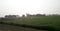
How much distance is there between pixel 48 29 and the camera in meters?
1.41

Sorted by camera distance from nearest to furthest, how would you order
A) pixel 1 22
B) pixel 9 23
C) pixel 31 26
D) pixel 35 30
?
pixel 35 30
pixel 31 26
pixel 9 23
pixel 1 22

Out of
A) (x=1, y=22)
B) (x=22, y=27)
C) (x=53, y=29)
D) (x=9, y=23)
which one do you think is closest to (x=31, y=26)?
(x=22, y=27)

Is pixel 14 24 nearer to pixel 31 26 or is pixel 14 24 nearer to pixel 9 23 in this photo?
pixel 9 23

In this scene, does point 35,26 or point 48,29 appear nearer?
point 48,29

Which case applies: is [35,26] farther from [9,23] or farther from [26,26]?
[9,23]

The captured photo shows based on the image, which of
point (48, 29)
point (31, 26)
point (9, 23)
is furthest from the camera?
point (9, 23)

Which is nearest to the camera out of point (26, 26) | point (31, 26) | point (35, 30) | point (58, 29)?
point (58, 29)

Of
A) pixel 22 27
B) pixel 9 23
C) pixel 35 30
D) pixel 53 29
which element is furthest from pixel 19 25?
pixel 53 29

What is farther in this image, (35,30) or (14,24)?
(14,24)

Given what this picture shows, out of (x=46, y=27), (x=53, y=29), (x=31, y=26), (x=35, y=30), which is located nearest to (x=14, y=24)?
(x=31, y=26)

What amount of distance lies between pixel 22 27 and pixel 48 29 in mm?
621

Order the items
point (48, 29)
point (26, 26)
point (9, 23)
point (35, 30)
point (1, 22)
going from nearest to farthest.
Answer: point (48, 29) < point (35, 30) < point (26, 26) < point (9, 23) < point (1, 22)

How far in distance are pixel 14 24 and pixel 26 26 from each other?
34 cm

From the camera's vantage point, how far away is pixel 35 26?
5.32ft
